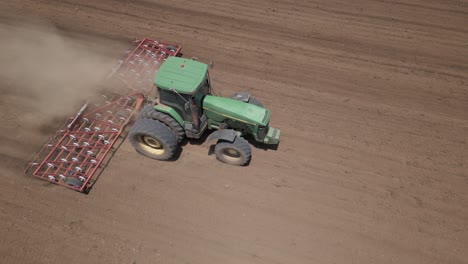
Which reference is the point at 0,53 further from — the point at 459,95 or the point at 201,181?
the point at 459,95

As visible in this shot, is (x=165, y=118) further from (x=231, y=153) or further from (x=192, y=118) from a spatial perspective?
(x=231, y=153)

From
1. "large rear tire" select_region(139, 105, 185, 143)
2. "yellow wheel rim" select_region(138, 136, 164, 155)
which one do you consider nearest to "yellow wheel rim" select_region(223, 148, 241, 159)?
"large rear tire" select_region(139, 105, 185, 143)

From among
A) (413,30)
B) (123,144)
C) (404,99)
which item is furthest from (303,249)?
(413,30)

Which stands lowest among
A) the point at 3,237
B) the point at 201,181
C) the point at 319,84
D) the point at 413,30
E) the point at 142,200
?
the point at 3,237

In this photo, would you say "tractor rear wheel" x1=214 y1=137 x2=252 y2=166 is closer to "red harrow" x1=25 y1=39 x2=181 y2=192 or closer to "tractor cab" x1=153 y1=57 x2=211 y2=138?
"tractor cab" x1=153 y1=57 x2=211 y2=138

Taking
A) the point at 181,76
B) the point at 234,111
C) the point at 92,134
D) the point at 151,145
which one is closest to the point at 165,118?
the point at 151,145

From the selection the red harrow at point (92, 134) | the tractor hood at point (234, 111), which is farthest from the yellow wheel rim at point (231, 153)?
the red harrow at point (92, 134)
